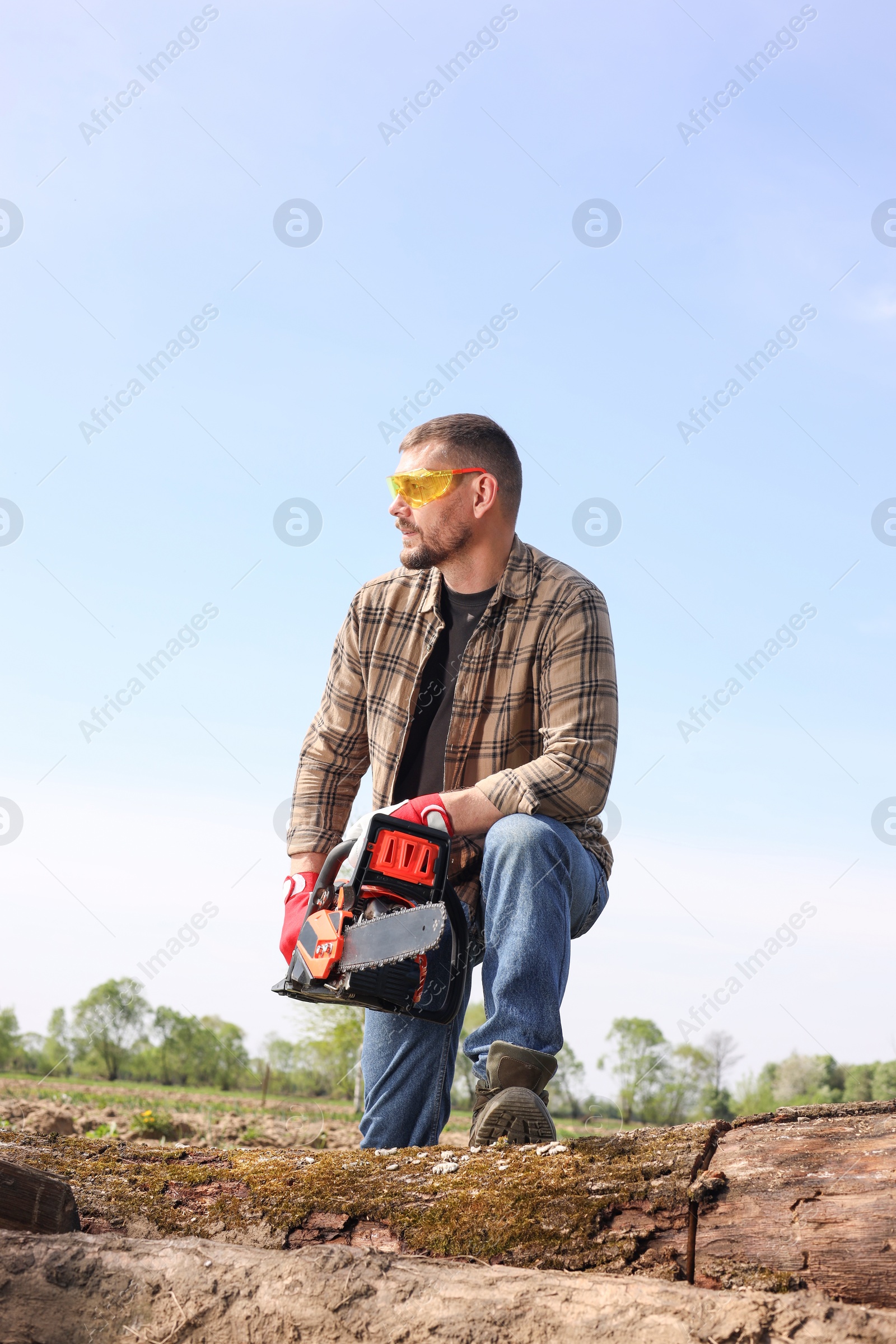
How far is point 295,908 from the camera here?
10.7ft

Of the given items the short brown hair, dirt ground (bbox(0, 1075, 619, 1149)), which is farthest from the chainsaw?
dirt ground (bbox(0, 1075, 619, 1149))

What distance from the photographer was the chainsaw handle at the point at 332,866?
3.00 m

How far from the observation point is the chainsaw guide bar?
2598 mm

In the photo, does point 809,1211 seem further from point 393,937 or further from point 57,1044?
point 57,1044

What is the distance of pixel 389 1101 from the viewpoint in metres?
3.39

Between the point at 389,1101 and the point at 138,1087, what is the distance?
7.41m

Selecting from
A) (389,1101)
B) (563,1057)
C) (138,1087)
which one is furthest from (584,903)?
(138,1087)

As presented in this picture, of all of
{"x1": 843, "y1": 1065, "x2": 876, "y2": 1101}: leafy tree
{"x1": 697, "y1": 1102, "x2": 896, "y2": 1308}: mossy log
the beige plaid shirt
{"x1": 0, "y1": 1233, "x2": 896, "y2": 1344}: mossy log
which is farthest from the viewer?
{"x1": 843, "y1": 1065, "x2": 876, "y2": 1101}: leafy tree

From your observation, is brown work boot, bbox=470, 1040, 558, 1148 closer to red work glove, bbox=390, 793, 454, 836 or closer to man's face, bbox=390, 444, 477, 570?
red work glove, bbox=390, 793, 454, 836

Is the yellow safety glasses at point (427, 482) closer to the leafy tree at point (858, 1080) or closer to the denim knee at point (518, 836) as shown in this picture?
the denim knee at point (518, 836)

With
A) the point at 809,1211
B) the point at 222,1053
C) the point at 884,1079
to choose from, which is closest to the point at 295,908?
the point at 809,1211

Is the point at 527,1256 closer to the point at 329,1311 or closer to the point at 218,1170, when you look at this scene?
the point at 329,1311

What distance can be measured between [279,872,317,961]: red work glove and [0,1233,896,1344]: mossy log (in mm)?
1162

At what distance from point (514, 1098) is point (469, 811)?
2.70 feet
